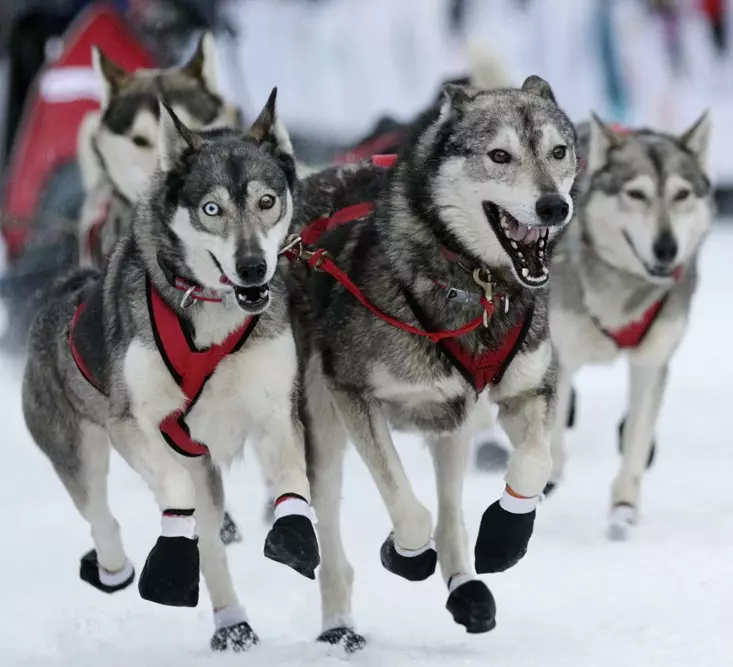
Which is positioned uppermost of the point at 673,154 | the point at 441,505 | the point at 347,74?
the point at 347,74

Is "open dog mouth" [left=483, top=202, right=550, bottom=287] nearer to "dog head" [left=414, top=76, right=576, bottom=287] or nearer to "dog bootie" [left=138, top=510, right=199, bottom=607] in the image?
"dog head" [left=414, top=76, right=576, bottom=287]

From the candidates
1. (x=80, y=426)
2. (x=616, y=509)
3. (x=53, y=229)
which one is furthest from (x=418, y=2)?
(x=80, y=426)

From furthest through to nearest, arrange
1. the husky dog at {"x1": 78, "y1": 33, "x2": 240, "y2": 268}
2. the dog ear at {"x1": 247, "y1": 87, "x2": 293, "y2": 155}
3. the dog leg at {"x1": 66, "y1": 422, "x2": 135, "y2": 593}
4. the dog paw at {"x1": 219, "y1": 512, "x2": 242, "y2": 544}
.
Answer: the husky dog at {"x1": 78, "y1": 33, "x2": 240, "y2": 268} < the dog paw at {"x1": 219, "y1": 512, "x2": 242, "y2": 544} < the dog leg at {"x1": 66, "y1": 422, "x2": 135, "y2": 593} < the dog ear at {"x1": 247, "y1": 87, "x2": 293, "y2": 155}

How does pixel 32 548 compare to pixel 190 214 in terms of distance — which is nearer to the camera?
pixel 190 214

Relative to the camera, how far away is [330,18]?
10188mm


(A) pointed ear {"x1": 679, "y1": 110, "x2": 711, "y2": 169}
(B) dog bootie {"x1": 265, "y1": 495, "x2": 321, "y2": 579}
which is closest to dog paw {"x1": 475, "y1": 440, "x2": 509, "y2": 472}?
(A) pointed ear {"x1": 679, "y1": 110, "x2": 711, "y2": 169}

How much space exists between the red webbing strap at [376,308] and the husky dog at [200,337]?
4.8 inches

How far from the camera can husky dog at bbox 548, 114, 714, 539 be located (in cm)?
480

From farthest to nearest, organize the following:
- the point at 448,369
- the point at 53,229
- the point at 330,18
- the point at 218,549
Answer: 1. the point at 330,18
2. the point at 53,229
3. the point at 218,549
4. the point at 448,369

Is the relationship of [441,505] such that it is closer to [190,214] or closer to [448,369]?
[448,369]

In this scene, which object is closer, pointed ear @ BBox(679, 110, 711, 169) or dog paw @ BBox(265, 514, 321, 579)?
dog paw @ BBox(265, 514, 321, 579)

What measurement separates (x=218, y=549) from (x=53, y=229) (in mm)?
3047

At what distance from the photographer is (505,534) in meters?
3.17

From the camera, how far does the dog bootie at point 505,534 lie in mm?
3172
